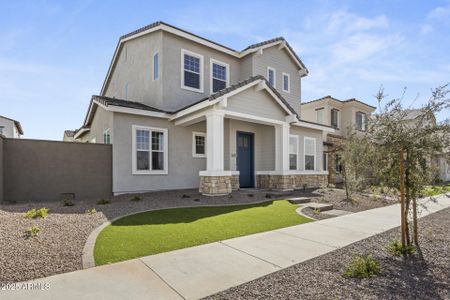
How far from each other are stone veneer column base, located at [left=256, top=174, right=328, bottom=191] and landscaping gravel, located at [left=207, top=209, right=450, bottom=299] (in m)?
8.51

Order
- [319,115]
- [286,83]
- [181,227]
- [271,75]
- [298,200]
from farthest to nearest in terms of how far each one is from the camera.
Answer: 1. [319,115]
2. [286,83]
3. [271,75]
4. [298,200]
5. [181,227]

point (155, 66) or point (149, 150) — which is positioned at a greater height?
point (155, 66)

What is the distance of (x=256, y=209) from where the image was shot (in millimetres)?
8828

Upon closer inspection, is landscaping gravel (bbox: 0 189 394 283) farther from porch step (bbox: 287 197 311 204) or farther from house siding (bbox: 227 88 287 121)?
house siding (bbox: 227 88 287 121)

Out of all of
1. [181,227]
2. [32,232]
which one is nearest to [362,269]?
[181,227]

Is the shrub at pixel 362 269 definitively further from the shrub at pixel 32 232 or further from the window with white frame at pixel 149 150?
the window with white frame at pixel 149 150

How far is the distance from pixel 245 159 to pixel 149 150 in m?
5.68

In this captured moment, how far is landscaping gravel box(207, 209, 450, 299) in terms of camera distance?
3.29 meters

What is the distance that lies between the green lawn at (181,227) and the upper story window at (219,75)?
8.06 meters

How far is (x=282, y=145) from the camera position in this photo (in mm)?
13617

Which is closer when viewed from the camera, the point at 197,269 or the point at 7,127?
the point at 197,269

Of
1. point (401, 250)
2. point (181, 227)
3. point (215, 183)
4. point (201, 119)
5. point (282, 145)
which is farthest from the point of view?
point (282, 145)

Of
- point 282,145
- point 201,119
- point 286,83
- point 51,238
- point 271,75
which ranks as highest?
point 271,75

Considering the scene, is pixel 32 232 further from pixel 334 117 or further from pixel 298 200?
pixel 334 117
